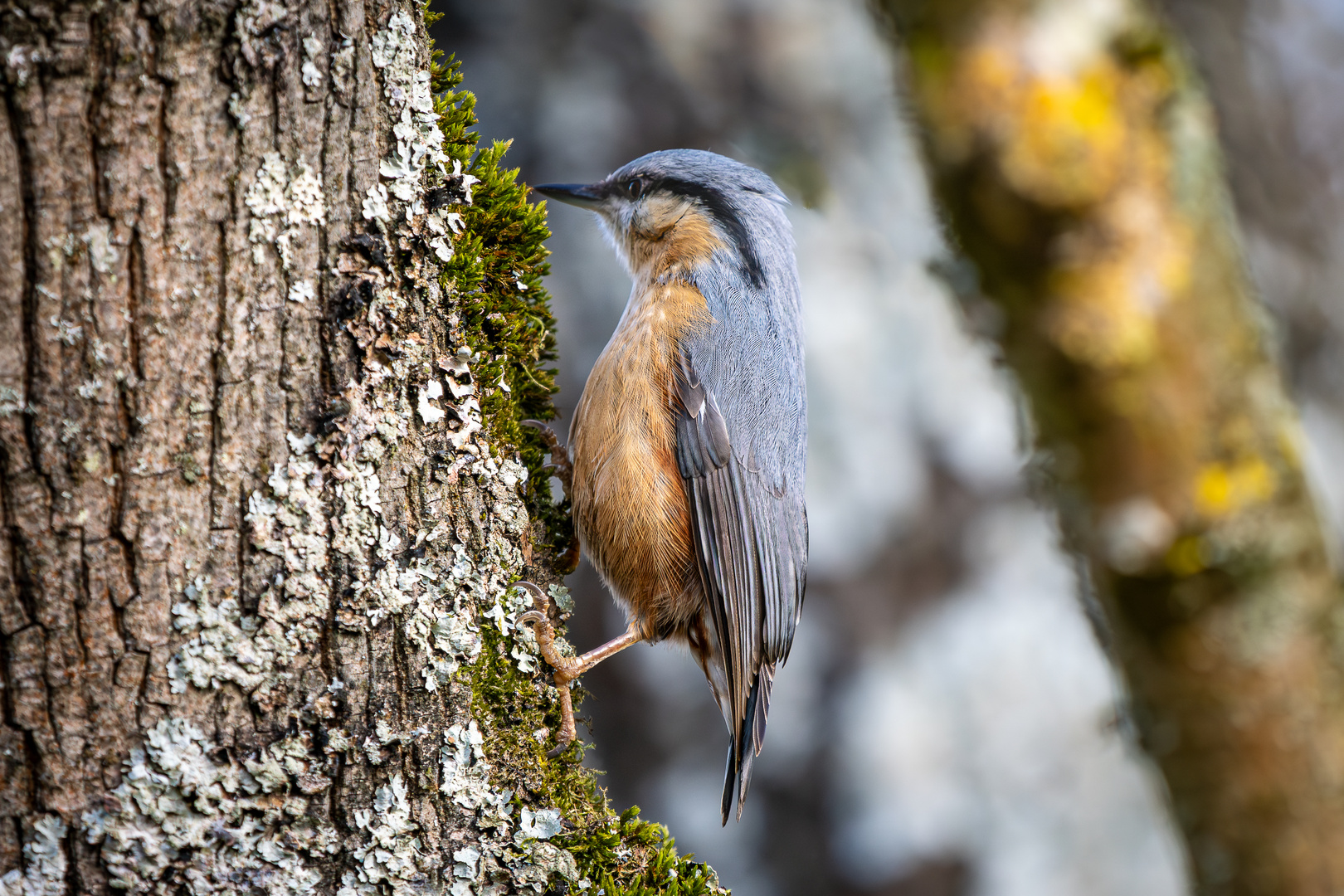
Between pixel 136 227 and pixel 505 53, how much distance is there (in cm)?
264

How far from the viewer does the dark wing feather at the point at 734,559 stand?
2352 millimetres

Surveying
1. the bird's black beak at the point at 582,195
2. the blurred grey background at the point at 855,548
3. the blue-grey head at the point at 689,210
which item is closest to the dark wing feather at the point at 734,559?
the blue-grey head at the point at 689,210

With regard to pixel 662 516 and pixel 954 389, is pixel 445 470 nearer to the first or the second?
pixel 662 516

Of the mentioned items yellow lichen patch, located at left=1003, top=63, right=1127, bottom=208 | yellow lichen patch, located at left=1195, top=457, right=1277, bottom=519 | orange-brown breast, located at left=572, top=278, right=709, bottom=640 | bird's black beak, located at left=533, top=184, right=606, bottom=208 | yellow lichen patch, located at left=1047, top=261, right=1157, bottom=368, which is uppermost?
bird's black beak, located at left=533, top=184, right=606, bottom=208

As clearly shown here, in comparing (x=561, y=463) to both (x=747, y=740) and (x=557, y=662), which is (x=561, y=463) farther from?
(x=747, y=740)

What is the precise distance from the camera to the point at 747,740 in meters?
2.38

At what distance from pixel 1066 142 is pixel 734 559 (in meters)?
1.66

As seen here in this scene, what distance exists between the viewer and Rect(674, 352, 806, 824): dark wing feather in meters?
2.35

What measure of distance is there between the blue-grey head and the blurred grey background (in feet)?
2.58

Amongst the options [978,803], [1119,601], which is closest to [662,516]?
[1119,601]

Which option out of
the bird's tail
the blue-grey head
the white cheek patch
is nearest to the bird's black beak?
the blue-grey head

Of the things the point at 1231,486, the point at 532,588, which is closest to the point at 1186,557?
the point at 1231,486

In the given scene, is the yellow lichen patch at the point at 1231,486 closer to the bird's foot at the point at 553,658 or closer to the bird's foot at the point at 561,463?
the bird's foot at the point at 553,658

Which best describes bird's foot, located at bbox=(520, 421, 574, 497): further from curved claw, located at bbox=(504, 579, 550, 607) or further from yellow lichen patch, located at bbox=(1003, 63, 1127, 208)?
yellow lichen patch, located at bbox=(1003, 63, 1127, 208)
